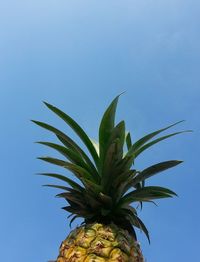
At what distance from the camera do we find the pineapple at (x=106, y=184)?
805 centimetres

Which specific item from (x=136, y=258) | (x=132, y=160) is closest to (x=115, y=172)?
(x=132, y=160)

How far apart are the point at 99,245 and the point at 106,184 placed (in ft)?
4.20

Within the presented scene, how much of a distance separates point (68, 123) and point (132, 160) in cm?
144

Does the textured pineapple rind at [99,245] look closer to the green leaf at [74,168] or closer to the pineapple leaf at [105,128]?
the green leaf at [74,168]

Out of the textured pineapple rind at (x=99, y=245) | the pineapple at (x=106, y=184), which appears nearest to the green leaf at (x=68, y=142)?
the pineapple at (x=106, y=184)

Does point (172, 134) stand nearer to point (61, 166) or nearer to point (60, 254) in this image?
point (61, 166)

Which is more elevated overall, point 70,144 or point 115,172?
point 70,144

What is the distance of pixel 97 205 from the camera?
8391 mm

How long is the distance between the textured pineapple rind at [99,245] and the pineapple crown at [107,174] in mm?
371

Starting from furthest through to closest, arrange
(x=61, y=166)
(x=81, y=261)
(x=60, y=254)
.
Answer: (x=61, y=166)
(x=60, y=254)
(x=81, y=261)

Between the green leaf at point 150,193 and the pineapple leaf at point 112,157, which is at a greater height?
the pineapple leaf at point 112,157

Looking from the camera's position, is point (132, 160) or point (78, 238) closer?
point (78, 238)

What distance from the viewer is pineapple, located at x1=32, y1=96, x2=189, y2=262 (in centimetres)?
805

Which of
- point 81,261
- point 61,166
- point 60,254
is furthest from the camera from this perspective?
point 61,166
